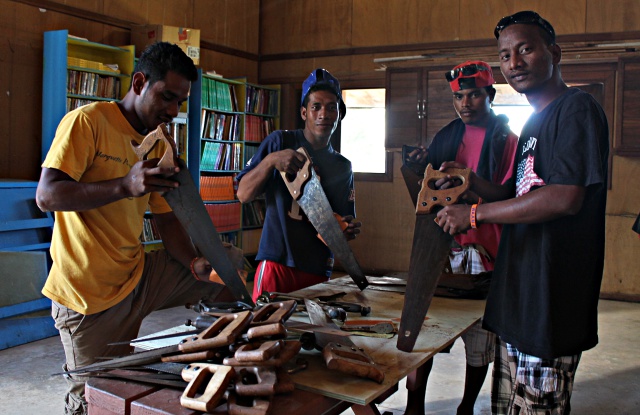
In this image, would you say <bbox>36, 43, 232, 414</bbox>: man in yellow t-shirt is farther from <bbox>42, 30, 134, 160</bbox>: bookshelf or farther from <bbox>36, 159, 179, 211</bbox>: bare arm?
<bbox>42, 30, 134, 160</bbox>: bookshelf

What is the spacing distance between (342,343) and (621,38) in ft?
19.1

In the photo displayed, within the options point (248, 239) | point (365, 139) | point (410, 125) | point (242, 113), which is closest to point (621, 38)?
point (410, 125)

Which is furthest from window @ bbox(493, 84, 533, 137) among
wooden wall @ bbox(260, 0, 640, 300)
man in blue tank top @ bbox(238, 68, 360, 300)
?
man in blue tank top @ bbox(238, 68, 360, 300)

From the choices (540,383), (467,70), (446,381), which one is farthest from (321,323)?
(446,381)

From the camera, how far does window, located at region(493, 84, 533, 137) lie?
6.51 meters

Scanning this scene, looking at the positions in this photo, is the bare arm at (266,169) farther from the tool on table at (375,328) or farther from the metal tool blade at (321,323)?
the tool on table at (375,328)

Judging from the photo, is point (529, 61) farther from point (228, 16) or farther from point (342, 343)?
point (228, 16)

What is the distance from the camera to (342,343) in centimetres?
162

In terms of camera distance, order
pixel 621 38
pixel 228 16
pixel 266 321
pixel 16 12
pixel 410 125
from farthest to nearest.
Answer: pixel 228 16 → pixel 410 125 → pixel 621 38 → pixel 16 12 → pixel 266 321

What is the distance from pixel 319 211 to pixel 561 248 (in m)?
1.13

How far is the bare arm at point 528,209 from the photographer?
5.61ft

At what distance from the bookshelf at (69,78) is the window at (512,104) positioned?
12.9 feet

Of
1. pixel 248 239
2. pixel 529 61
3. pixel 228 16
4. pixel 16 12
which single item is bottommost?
pixel 248 239

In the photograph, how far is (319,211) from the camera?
264cm
